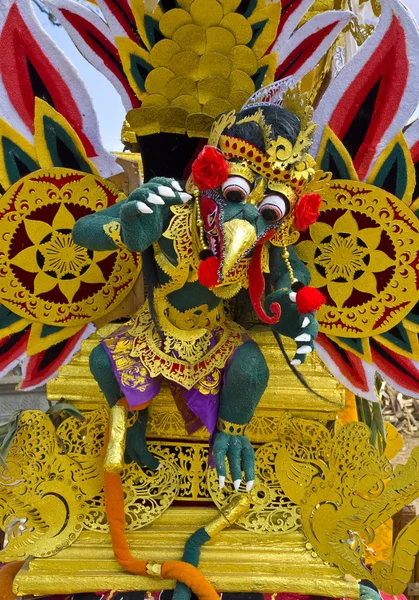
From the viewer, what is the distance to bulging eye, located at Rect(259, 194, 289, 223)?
1431 mm

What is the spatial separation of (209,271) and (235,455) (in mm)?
456

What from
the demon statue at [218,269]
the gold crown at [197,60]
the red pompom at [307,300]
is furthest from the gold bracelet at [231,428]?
the gold crown at [197,60]

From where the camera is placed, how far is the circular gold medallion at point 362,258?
168 cm

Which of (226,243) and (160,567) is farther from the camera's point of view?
(160,567)

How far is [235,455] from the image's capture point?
1568 mm

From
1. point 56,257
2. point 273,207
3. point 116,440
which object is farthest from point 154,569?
point 273,207

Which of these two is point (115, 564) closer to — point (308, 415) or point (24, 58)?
point (308, 415)

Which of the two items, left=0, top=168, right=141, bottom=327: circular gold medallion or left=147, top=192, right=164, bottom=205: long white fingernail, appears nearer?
left=147, top=192, right=164, bottom=205: long white fingernail

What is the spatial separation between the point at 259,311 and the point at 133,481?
671 mm

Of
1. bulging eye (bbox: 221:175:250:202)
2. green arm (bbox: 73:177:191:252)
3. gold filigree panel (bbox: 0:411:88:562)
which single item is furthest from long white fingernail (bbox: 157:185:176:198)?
gold filigree panel (bbox: 0:411:88:562)

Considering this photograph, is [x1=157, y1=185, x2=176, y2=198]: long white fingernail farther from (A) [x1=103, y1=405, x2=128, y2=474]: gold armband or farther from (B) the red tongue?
(A) [x1=103, y1=405, x2=128, y2=474]: gold armband

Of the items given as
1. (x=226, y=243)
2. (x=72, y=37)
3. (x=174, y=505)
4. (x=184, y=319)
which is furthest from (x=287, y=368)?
(x=72, y=37)

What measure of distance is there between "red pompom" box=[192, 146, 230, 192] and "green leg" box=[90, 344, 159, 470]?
0.54 metres

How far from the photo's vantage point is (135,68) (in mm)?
1621
